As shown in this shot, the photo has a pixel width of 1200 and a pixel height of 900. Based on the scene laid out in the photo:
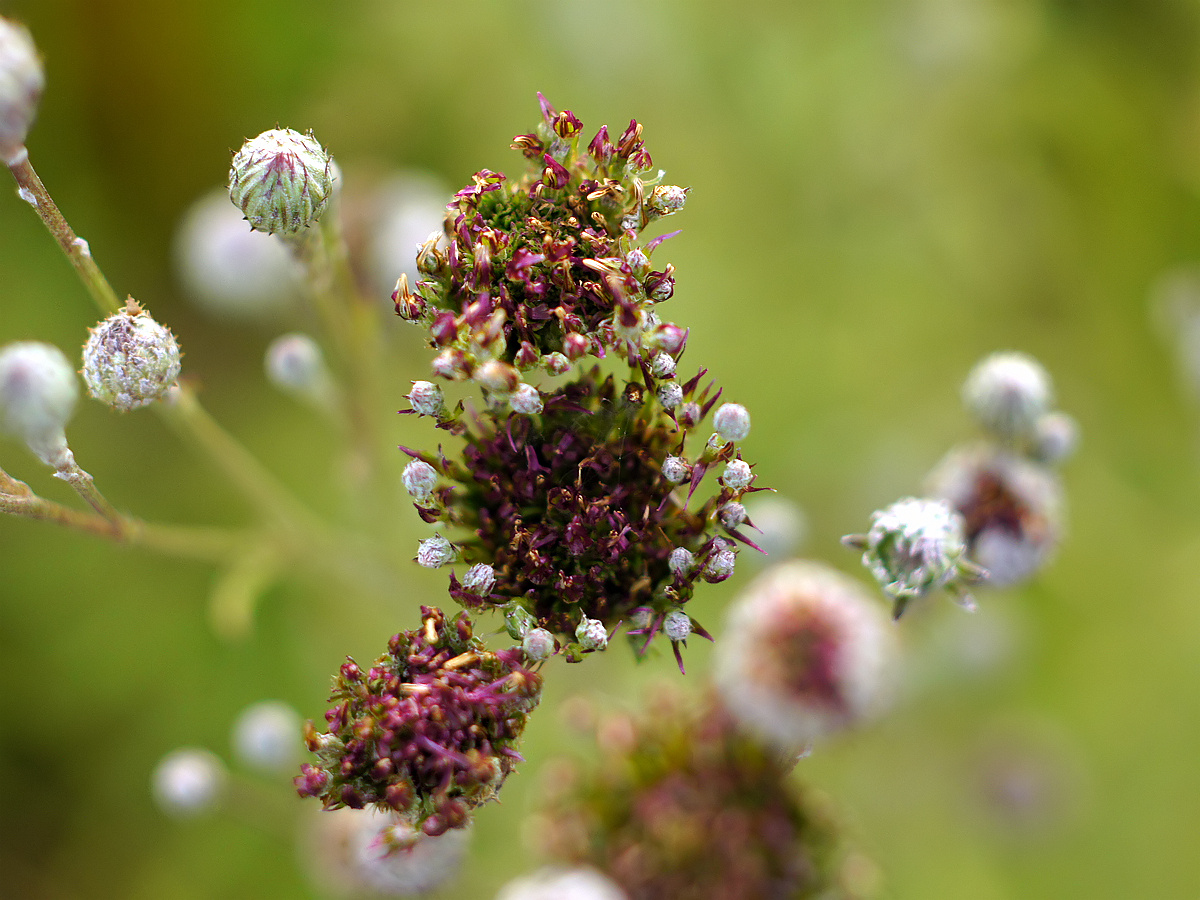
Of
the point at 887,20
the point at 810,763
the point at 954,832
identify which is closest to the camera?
the point at 810,763

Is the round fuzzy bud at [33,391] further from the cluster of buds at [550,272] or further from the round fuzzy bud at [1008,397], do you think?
the round fuzzy bud at [1008,397]

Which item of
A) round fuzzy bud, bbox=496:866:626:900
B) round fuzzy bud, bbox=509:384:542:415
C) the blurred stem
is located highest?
the blurred stem

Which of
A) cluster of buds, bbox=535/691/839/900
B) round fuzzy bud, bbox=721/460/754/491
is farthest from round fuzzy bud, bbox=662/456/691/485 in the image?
cluster of buds, bbox=535/691/839/900

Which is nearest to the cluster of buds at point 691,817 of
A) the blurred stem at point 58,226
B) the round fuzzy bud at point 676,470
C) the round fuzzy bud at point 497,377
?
the round fuzzy bud at point 676,470

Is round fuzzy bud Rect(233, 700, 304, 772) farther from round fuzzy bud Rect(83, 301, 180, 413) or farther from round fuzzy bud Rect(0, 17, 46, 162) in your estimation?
round fuzzy bud Rect(0, 17, 46, 162)

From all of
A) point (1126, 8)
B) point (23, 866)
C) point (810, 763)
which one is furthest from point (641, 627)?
point (1126, 8)

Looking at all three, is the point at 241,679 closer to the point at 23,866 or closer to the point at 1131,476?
the point at 23,866

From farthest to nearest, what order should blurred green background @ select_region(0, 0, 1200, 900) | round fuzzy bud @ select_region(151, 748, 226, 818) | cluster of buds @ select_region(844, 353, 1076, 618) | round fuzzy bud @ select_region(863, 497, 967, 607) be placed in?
blurred green background @ select_region(0, 0, 1200, 900)
round fuzzy bud @ select_region(151, 748, 226, 818)
cluster of buds @ select_region(844, 353, 1076, 618)
round fuzzy bud @ select_region(863, 497, 967, 607)
